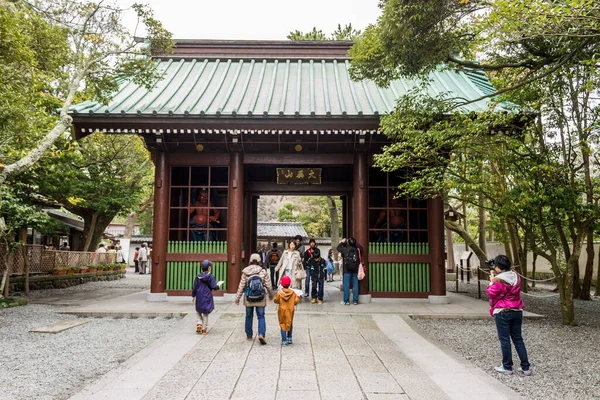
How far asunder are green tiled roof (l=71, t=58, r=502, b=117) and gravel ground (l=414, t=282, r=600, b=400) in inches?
185

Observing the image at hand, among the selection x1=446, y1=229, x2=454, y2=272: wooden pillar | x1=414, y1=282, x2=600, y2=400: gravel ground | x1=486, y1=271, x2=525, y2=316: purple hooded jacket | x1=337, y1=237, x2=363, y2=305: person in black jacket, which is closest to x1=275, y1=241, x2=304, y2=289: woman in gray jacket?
x1=337, y1=237, x2=363, y2=305: person in black jacket

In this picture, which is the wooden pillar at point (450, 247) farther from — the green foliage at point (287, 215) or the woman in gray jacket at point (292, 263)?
the green foliage at point (287, 215)

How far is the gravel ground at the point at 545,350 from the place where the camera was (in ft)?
15.7

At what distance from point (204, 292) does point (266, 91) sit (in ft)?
22.6

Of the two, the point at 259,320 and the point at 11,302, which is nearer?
the point at 259,320

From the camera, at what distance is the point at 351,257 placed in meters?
10.2

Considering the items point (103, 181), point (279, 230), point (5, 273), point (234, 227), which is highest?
point (103, 181)

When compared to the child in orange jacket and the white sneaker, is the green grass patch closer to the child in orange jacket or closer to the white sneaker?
the child in orange jacket

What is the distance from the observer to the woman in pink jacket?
5.12 meters

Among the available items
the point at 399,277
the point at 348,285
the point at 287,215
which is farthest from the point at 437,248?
the point at 287,215

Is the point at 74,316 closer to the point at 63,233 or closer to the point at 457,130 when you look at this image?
the point at 457,130

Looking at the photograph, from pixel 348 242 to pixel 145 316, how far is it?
4717mm

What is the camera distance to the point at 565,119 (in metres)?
8.74

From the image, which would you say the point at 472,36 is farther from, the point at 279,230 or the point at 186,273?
the point at 279,230
